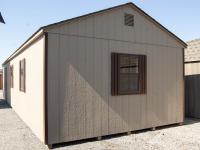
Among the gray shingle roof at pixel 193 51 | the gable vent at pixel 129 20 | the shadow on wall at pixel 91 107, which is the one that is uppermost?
the gable vent at pixel 129 20

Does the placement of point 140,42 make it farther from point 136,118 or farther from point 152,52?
point 136,118

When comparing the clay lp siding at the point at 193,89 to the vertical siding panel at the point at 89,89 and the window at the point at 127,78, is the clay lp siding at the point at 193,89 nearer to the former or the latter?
the window at the point at 127,78

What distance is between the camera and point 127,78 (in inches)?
321

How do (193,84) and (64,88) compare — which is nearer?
(64,88)

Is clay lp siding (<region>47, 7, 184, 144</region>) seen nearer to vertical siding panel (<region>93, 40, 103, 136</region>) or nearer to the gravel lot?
vertical siding panel (<region>93, 40, 103, 136</region>)

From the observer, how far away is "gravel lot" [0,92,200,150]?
6281mm

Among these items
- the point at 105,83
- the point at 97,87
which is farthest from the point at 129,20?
the point at 97,87

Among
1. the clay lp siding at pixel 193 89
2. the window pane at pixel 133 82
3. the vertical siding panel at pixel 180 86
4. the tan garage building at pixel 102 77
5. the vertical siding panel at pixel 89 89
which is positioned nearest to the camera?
the tan garage building at pixel 102 77

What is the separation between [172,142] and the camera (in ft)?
22.2

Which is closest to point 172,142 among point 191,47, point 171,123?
point 171,123

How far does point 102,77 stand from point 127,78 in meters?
1.31

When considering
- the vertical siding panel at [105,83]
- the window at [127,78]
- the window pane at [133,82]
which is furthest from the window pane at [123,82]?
the vertical siding panel at [105,83]

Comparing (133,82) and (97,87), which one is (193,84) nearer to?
(133,82)

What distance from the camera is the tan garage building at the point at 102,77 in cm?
637
